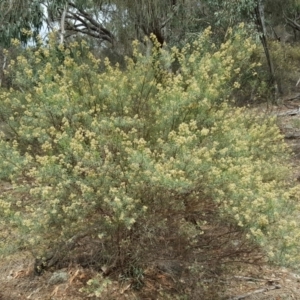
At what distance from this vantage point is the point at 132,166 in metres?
3.68

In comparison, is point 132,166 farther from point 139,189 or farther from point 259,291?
point 259,291

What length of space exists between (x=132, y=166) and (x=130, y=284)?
127cm

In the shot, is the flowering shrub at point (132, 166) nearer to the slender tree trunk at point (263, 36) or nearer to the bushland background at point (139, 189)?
the bushland background at point (139, 189)

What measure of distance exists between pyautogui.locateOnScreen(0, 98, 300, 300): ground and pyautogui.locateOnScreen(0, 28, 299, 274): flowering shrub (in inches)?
16.2

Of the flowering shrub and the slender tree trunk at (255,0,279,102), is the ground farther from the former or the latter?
the slender tree trunk at (255,0,279,102)

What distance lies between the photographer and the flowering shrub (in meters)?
3.73

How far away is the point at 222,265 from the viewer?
4.33 meters

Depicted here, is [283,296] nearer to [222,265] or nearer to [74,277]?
[222,265]

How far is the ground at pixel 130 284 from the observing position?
4.39 metres

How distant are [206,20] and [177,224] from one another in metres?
9.63

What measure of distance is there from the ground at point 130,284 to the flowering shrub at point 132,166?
41 centimetres

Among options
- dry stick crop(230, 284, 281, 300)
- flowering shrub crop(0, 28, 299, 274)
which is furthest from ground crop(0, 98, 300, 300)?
flowering shrub crop(0, 28, 299, 274)

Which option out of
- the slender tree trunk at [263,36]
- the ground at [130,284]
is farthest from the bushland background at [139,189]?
the slender tree trunk at [263,36]

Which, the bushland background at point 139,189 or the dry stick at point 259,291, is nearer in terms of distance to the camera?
the bushland background at point 139,189
